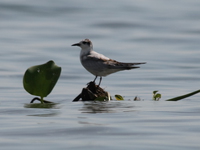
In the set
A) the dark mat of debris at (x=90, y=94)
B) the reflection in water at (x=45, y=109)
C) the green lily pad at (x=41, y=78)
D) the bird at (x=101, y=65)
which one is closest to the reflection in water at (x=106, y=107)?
the dark mat of debris at (x=90, y=94)

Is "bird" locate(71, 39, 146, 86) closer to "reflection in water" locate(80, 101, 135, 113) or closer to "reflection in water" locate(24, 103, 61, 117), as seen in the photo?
"reflection in water" locate(80, 101, 135, 113)

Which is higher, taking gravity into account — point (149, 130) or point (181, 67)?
point (181, 67)

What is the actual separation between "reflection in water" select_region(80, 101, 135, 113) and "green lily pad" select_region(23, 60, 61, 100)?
692 mm

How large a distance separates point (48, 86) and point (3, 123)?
224 centimetres

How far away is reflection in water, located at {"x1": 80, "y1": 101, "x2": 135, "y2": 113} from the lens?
9703 millimetres

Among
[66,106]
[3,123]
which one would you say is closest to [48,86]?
[66,106]

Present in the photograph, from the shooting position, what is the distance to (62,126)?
822 cm

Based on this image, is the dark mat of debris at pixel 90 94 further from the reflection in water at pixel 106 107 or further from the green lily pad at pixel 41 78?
the green lily pad at pixel 41 78

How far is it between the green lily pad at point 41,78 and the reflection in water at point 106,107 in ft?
2.27

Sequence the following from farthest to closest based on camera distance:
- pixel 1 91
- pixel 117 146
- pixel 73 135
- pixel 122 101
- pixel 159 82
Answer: pixel 159 82
pixel 1 91
pixel 122 101
pixel 73 135
pixel 117 146

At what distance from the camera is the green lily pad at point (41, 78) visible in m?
10.6

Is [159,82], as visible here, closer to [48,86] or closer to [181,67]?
[181,67]

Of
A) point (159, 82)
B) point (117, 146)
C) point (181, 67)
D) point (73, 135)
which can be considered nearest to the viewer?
point (117, 146)

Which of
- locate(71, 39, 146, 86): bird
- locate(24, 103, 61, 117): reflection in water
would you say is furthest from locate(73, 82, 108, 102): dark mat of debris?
locate(71, 39, 146, 86): bird
